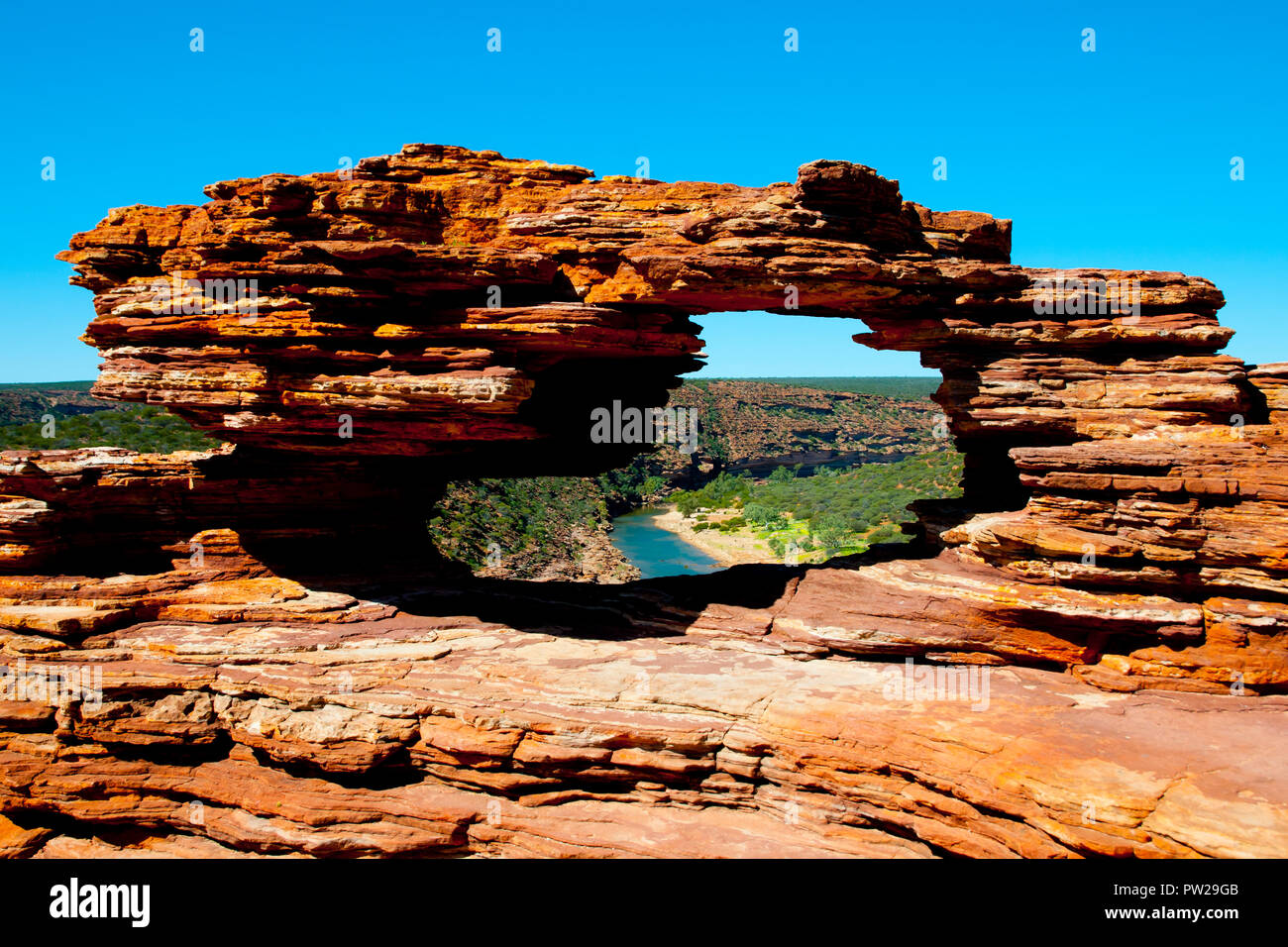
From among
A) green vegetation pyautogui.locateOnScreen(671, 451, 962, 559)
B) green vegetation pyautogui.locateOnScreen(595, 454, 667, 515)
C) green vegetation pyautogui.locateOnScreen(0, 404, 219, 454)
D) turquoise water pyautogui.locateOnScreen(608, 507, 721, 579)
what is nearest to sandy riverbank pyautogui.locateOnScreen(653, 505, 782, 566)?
turquoise water pyautogui.locateOnScreen(608, 507, 721, 579)

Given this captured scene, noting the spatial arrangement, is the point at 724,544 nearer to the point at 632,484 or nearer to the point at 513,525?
the point at 513,525

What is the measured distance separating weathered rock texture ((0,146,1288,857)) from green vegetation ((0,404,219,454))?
28906mm

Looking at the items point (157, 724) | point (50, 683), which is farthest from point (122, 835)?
point (50, 683)

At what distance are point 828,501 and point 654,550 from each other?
25.2 metres

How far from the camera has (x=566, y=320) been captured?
15.7 meters

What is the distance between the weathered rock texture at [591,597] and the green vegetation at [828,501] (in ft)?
140

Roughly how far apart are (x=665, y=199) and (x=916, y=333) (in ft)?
21.2

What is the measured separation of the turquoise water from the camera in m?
62.4

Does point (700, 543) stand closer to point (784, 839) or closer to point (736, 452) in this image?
point (736, 452)

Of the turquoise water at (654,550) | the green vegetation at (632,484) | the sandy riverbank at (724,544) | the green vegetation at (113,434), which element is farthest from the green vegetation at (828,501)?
the green vegetation at (113,434)

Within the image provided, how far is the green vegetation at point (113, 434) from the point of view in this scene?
4491 centimetres

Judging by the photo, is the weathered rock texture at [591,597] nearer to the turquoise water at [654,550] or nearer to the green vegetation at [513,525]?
the green vegetation at [513,525]

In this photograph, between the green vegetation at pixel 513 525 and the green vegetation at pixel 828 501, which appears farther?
the green vegetation at pixel 828 501

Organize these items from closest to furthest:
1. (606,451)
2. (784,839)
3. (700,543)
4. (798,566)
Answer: (784,839)
(798,566)
(606,451)
(700,543)
